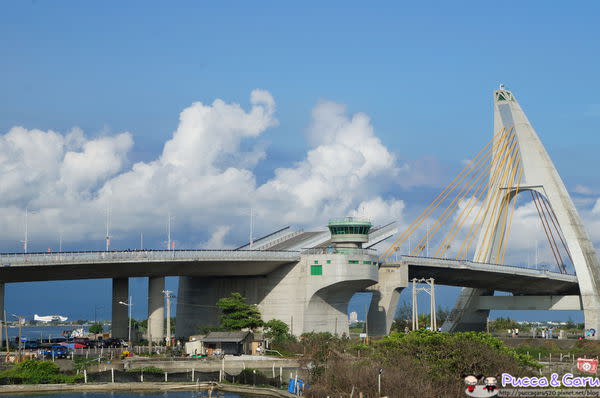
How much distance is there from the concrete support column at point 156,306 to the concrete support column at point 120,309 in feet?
9.58

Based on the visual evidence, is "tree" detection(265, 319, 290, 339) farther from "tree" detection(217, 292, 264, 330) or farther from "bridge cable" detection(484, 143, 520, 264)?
"bridge cable" detection(484, 143, 520, 264)

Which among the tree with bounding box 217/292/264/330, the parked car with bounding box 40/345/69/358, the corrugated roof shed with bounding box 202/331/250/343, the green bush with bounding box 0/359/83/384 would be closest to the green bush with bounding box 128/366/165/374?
the green bush with bounding box 0/359/83/384

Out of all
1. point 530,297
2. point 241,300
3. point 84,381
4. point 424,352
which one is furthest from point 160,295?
point 530,297

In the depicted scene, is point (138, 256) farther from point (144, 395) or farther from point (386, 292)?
point (386, 292)

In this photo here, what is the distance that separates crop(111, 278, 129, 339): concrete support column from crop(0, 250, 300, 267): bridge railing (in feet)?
39.3

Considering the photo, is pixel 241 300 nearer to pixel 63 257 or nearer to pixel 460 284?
pixel 63 257

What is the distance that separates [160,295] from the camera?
349 feet

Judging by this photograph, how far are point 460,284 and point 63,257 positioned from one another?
74.8 m

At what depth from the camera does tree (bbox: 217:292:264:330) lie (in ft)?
340

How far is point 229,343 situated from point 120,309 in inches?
697

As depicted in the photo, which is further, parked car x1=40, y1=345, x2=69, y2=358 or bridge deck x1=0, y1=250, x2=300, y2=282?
bridge deck x1=0, y1=250, x2=300, y2=282

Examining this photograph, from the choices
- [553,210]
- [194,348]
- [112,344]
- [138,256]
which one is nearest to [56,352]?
[112,344]

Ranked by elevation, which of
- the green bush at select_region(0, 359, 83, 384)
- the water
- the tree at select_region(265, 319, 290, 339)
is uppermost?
the tree at select_region(265, 319, 290, 339)

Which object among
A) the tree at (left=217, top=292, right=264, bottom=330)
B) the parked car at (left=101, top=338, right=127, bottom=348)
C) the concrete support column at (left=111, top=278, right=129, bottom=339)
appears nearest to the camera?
the parked car at (left=101, top=338, right=127, bottom=348)
